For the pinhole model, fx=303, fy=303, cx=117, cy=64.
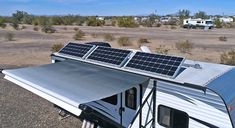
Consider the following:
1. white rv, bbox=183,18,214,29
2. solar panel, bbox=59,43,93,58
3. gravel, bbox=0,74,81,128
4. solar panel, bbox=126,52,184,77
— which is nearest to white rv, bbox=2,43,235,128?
solar panel, bbox=126,52,184,77

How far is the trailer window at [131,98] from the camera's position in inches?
260

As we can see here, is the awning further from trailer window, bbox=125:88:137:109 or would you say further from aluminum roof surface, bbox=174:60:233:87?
aluminum roof surface, bbox=174:60:233:87

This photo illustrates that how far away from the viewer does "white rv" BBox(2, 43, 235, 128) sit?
5.26 metres

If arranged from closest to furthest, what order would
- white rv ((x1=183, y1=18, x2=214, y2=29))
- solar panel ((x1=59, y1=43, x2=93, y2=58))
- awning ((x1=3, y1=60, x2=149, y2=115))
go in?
awning ((x1=3, y1=60, x2=149, y2=115)) < solar panel ((x1=59, y1=43, x2=93, y2=58)) < white rv ((x1=183, y1=18, x2=214, y2=29))

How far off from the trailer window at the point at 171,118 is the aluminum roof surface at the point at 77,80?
74 centimetres

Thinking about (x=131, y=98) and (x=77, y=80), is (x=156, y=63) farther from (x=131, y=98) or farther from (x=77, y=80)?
(x=77, y=80)

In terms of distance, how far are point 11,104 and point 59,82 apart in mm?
4767

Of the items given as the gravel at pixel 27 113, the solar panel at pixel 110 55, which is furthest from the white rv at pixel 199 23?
the solar panel at pixel 110 55

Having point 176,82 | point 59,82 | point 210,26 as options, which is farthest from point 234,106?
point 210,26

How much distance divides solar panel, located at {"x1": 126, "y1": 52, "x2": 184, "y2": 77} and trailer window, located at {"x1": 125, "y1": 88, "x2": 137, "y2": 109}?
53 cm

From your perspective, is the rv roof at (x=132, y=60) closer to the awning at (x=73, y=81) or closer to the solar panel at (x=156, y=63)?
the solar panel at (x=156, y=63)

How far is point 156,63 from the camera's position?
6.59 meters

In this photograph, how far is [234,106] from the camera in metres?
5.21

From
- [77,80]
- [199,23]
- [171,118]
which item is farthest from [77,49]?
[199,23]
